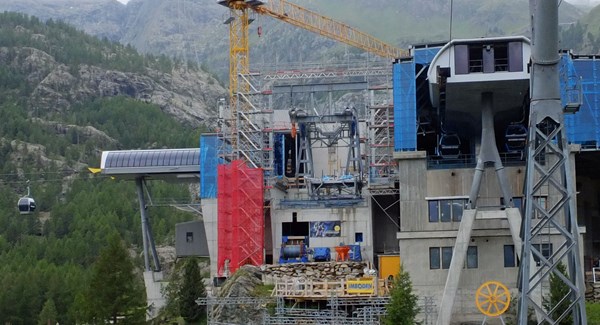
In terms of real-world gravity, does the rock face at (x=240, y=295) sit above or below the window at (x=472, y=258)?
below

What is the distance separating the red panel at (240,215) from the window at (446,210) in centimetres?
1635

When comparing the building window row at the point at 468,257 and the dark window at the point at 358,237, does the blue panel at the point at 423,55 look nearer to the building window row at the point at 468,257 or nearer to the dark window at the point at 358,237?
the building window row at the point at 468,257

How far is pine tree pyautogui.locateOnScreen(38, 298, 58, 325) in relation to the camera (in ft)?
268

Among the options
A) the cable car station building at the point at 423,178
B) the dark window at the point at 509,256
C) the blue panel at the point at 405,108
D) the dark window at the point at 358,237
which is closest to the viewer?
the cable car station building at the point at 423,178

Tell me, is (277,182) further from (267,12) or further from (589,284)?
(589,284)

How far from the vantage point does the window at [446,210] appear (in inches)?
2653

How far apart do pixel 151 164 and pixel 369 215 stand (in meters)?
23.1

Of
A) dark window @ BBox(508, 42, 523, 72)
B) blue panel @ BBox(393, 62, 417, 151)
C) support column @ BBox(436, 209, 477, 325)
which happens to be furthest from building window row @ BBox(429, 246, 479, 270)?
dark window @ BBox(508, 42, 523, 72)

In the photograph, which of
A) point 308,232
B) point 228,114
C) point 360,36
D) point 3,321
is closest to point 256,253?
point 308,232

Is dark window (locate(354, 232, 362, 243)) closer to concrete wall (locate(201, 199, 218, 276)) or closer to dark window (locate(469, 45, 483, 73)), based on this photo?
concrete wall (locate(201, 199, 218, 276))

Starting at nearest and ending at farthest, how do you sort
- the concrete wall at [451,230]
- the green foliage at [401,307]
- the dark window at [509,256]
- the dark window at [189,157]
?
1. the green foliage at [401,307]
2. the concrete wall at [451,230]
3. the dark window at [509,256]
4. the dark window at [189,157]

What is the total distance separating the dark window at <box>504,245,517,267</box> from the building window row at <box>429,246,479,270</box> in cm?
186

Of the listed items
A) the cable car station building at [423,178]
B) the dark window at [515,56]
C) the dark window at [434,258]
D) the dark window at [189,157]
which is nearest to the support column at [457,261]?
the cable car station building at [423,178]

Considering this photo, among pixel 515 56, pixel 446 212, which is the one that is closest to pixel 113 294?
pixel 446 212
